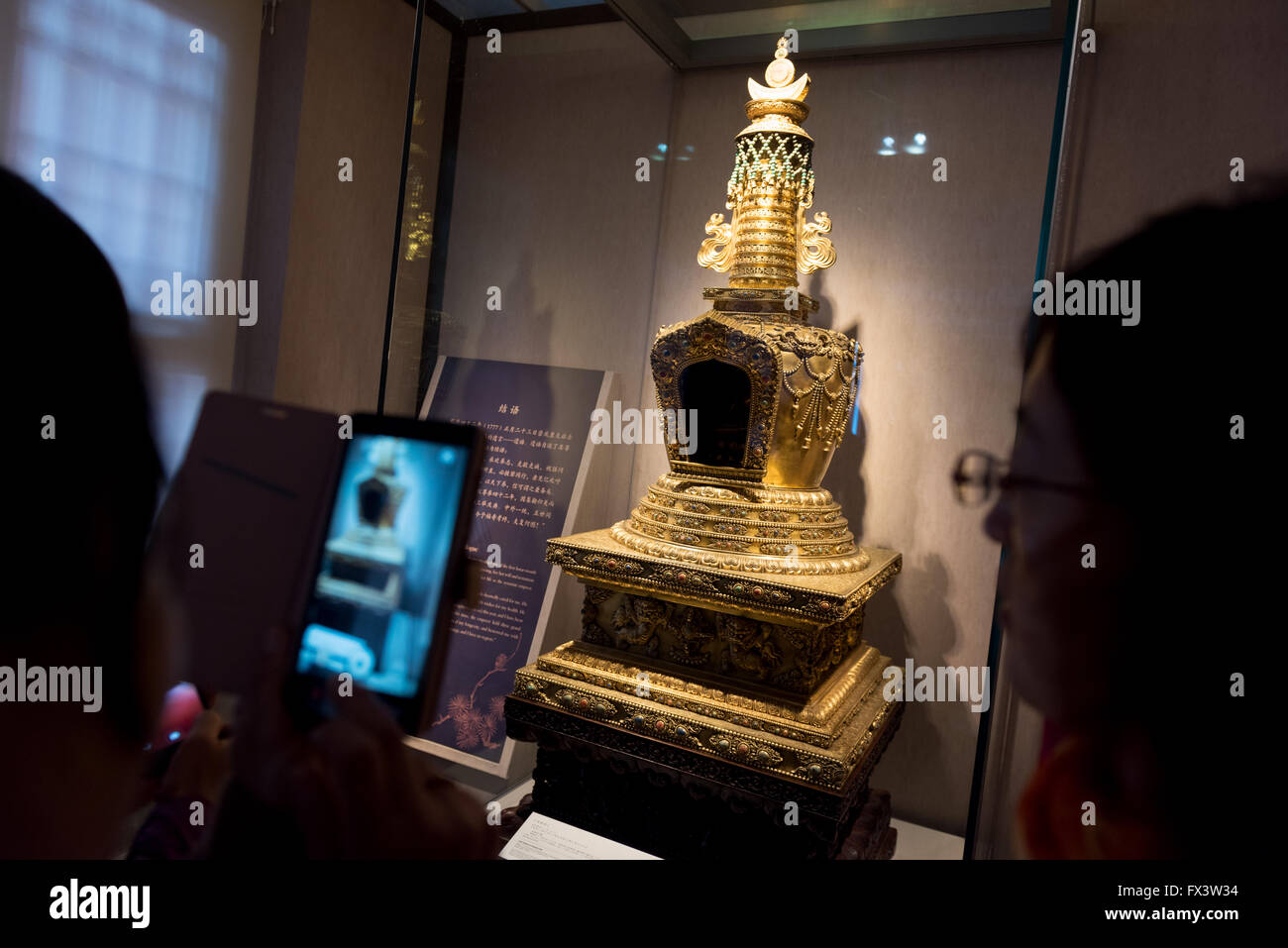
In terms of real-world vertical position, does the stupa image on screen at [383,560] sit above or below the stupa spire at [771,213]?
below

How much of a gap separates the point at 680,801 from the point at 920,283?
103 cm

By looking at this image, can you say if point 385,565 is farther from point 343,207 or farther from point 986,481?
point 986,481

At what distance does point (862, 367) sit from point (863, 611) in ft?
1.63

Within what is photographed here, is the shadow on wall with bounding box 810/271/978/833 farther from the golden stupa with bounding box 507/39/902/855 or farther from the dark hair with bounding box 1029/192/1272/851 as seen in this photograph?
the dark hair with bounding box 1029/192/1272/851

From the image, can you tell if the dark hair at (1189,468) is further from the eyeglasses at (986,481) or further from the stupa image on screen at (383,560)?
the stupa image on screen at (383,560)

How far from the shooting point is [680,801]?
1.23 metres

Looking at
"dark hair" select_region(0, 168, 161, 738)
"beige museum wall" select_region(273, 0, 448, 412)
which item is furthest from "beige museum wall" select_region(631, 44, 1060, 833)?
"dark hair" select_region(0, 168, 161, 738)

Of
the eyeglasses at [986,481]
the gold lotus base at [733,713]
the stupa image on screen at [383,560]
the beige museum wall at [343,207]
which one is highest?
the beige museum wall at [343,207]

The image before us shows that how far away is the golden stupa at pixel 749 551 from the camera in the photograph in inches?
49.2

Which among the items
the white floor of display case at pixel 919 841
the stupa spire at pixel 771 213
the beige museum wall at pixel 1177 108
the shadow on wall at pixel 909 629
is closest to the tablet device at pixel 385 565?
the white floor of display case at pixel 919 841

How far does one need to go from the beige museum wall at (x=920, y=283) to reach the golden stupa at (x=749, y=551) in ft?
0.17

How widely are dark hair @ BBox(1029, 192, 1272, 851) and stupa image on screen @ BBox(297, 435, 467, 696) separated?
63 centimetres
